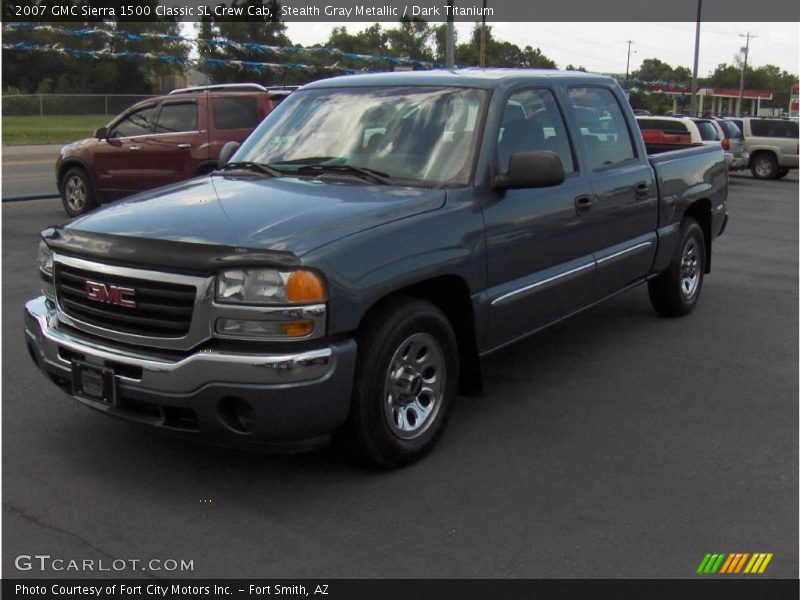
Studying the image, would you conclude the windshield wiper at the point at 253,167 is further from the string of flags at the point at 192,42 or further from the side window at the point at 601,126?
the string of flags at the point at 192,42

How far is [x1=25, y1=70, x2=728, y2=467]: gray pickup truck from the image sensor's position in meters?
3.74

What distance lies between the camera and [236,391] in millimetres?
3688

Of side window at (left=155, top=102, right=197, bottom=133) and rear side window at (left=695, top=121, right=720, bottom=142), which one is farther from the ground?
side window at (left=155, top=102, right=197, bottom=133)

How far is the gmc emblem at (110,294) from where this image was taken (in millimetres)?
3920

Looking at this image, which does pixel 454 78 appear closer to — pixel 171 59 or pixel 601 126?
pixel 601 126

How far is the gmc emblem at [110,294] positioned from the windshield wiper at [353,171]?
1.37 metres

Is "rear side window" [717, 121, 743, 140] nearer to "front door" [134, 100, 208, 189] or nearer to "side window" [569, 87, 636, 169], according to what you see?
"front door" [134, 100, 208, 189]

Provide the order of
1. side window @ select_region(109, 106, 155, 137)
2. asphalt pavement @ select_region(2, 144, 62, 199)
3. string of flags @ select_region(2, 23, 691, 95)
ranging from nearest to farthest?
side window @ select_region(109, 106, 155, 137) → asphalt pavement @ select_region(2, 144, 62, 199) → string of flags @ select_region(2, 23, 691, 95)

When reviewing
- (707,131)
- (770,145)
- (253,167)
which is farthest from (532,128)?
(770,145)

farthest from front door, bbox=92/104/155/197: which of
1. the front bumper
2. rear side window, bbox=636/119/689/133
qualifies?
rear side window, bbox=636/119/689/133

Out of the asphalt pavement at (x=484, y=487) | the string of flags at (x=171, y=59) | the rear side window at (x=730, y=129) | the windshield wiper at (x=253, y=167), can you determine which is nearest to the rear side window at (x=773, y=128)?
the rear side window at (x=730, y=129)

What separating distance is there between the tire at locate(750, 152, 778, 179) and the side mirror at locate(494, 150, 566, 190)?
919 inches

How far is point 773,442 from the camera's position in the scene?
471 cm
